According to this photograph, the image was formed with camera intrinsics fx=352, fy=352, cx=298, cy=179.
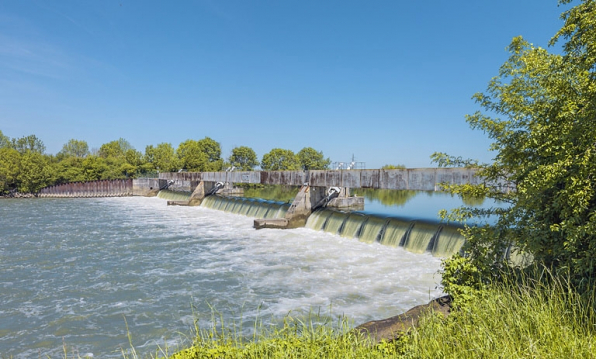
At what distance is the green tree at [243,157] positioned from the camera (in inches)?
3669

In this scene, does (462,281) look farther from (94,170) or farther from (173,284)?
(94,170)

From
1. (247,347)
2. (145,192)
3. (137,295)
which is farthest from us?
(145,192)

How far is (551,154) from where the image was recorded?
571 cm

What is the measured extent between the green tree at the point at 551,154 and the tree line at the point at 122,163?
54823mm

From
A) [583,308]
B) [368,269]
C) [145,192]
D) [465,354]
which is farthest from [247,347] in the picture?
[145,192]

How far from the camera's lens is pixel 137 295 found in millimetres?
11547

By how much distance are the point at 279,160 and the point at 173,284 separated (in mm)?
79160

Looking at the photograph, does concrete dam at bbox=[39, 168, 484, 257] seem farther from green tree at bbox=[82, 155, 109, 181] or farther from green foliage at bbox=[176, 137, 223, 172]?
green tree at bbox=[82, 155, 109, 181]

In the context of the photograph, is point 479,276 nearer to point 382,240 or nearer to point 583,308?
point 583,308

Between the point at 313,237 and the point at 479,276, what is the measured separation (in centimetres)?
1490

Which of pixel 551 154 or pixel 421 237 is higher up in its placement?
pixel 551 154

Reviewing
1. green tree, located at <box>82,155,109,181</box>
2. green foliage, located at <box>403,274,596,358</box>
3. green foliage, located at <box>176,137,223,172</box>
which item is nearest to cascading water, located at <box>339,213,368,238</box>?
green foliage, located at <box>403,274,596,358</box>

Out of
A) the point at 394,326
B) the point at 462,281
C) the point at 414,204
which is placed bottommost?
the point at 414,204

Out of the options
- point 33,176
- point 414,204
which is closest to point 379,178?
point 414,204
